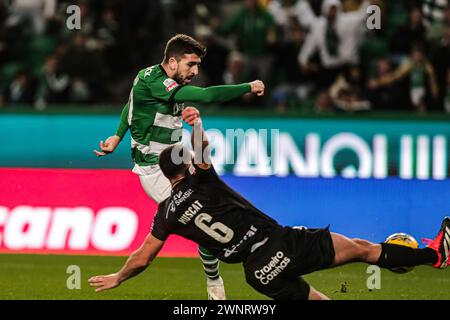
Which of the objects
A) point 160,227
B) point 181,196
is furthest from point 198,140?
point 160,227

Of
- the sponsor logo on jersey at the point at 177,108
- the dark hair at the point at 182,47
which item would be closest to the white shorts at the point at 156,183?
A: the sponsor logo on jersey at the point at 177,108

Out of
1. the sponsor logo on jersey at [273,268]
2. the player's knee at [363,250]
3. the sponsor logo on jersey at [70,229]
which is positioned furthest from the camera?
the sponsor logo on jersey at [70,229]

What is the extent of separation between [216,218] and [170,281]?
312cm

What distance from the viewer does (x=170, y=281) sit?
11.4m

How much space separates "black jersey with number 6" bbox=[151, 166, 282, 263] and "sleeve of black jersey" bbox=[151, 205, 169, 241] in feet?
0.34

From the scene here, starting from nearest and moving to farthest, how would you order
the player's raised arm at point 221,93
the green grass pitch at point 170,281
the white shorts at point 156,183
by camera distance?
the player's raised arm at point 221,93
the white shorts at point 156,183
the green grass pitch at point 170,281

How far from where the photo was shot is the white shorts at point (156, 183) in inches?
401

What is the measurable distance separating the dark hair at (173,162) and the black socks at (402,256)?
5.77 feet

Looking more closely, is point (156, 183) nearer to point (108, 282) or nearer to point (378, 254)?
point (108, 282)

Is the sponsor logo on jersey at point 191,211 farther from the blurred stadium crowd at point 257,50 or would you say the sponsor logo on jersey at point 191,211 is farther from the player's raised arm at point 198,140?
the blurred stadium crowd at point 257,50

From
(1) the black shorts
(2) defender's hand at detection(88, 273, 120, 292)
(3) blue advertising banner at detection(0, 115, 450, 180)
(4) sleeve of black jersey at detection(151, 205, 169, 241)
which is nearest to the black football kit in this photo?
(1) the black shorts

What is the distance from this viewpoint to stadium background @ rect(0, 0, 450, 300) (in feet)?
43.6

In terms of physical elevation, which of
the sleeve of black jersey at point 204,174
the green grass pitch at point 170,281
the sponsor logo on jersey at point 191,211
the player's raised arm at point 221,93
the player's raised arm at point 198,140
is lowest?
the green grass pitch at point 170,281
